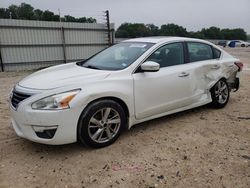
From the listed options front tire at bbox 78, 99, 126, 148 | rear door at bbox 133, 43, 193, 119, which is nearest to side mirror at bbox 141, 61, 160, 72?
rear door at bbox 133, 43, 193, 119

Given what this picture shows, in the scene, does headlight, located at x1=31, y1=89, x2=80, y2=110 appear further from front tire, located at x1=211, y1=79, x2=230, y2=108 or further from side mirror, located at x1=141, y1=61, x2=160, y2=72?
front tire, located at x1=211, y1=79, x2=230, y2=108

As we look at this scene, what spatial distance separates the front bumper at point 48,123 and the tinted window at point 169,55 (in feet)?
5.23

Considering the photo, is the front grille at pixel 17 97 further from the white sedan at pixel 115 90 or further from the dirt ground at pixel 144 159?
the dirt ground at pixel 144 159

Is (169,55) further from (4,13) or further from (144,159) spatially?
(4,13)

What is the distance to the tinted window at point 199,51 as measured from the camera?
4639mm

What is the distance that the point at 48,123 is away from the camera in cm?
303

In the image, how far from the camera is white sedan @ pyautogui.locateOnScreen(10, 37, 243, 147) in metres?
3.09

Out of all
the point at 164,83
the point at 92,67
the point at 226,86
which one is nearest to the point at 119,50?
the point at 92,67

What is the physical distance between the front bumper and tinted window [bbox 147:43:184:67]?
1.60 meters

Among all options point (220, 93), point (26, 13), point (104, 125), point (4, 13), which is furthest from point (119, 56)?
point (26, 13)

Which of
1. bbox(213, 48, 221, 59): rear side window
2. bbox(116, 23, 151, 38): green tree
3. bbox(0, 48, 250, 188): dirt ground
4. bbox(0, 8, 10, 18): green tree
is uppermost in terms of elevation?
bbox(0, 8, 10, 18): green tree

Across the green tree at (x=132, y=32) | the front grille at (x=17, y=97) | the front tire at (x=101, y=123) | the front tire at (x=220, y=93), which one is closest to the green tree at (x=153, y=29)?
the green tree at (x=132, y=32)

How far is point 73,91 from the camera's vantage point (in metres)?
3.16

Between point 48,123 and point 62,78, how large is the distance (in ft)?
2.23
